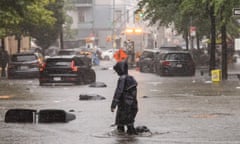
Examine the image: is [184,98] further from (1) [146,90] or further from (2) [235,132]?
(2) [235,132]

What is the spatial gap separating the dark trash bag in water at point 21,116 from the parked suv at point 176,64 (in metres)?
25.6

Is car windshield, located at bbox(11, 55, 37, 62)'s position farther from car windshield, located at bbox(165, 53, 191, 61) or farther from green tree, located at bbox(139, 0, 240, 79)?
car windshield, located at bbox(165, 53, 191, 61)

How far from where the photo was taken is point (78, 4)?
343ft

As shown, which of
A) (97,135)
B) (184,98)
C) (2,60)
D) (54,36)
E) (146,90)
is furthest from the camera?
(54,36)

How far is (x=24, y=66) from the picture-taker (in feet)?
132

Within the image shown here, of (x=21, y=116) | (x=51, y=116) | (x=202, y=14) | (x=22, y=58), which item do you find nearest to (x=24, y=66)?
(x=22, y=58)

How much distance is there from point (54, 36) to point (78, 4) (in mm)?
40497

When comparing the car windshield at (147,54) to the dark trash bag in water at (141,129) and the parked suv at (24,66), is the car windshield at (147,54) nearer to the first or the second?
the parked suv at (24,66)

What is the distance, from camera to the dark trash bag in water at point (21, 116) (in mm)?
16250

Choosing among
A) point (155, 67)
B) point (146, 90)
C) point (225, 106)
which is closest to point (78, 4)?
point (155, 67)

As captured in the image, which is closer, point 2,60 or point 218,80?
point 218,80

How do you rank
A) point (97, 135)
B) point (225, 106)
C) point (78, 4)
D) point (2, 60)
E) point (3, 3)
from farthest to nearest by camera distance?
point (78, 4)
point (2, 60)
point (3, 3)
point (225, 106)
point (97, 135)

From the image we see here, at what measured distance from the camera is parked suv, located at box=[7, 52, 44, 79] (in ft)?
131

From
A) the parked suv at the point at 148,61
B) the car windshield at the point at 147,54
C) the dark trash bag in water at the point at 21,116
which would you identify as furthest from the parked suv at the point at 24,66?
the dark trash bag in water at the point at 21,116
